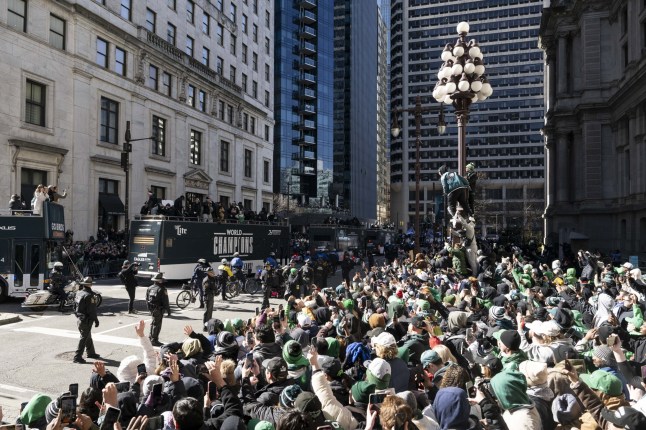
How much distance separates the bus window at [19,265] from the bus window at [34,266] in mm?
297

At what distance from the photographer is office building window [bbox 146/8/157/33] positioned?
37.7 metres

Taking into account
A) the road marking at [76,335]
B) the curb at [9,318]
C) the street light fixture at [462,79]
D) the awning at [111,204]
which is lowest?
the road marking at [76,335]

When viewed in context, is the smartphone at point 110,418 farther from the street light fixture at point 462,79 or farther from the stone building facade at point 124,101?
the stone building facade at point 124,101

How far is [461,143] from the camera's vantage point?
1670cm

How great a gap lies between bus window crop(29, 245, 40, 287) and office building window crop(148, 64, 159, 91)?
22.0 metres

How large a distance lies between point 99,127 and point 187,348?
29.7 m

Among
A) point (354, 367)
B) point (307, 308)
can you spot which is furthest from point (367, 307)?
point (354, 367)

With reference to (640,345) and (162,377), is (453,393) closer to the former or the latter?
(162,377)

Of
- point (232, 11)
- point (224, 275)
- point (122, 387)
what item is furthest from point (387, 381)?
point (232, 11)

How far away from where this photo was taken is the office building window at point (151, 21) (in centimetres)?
3772

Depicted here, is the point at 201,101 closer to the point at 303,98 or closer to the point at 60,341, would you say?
the point at 60,341

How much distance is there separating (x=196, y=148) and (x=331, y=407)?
137ft

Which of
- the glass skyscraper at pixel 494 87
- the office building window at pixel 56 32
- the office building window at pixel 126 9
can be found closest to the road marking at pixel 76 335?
the office building window at pixel 56 32

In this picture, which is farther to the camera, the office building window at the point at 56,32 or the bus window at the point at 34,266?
the office building window at the point at 56,32
